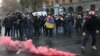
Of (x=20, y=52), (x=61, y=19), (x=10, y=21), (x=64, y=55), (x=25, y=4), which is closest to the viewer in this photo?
(x=64, y=55)

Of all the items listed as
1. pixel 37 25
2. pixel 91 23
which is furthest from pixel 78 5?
pixel 91 23

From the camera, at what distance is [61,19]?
22.5 meters

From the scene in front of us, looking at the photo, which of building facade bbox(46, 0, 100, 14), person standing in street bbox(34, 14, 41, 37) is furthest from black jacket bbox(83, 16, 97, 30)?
building facade bbox(46, 0, 100, 14)

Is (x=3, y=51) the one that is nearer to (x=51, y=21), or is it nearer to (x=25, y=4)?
(x=51, y=21)

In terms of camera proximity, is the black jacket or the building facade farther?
the building facade

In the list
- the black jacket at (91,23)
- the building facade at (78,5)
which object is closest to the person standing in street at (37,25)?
the black jacket at (91,23)

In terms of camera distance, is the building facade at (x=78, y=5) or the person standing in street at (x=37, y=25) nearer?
the person standing in street at (x=37, y=25)

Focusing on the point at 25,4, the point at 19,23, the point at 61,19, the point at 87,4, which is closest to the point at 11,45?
the point at 19,23

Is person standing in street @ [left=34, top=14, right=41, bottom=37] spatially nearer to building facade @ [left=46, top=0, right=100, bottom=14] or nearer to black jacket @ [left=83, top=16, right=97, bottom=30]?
black jacket @ [left=83, top=16, right=97, bottom=30]

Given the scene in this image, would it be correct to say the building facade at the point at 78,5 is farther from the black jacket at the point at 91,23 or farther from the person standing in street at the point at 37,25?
the black jacket at the point at 91,23

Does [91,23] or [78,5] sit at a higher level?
[91,23]

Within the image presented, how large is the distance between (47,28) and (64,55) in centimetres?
795

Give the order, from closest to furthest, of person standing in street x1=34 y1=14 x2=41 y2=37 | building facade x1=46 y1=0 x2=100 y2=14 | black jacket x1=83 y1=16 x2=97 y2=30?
black jacket x1=83 y1=16 x2=97 y2=30 → person standing in street x1=34 y1=14 x2=41 y2=37 → building facade x1=46 y1=0 x2=100 y2=14

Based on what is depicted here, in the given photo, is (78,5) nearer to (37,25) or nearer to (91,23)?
(37,25)
